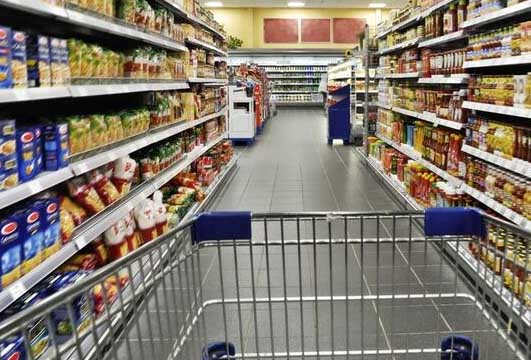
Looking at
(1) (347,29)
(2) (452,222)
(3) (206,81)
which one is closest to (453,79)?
(2) (452,222)

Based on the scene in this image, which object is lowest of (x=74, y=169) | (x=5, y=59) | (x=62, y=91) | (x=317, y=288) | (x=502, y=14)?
(x=317, y=288)

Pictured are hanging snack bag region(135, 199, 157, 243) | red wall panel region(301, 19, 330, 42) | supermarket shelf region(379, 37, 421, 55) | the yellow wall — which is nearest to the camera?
hanging snack bag region(135, 199, 157, 243)

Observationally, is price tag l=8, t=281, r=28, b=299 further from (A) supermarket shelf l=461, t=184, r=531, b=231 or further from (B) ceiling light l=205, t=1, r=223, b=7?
(B) ceiling light l=205, t=1, r=223, b=7

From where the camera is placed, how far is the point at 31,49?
2295 mm

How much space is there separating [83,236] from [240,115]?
8.94 m

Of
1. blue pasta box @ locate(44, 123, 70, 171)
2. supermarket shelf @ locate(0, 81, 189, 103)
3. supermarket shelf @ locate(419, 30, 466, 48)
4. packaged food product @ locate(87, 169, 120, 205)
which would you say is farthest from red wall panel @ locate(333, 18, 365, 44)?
blue pasta box @ locate(44, 123, 70, 171)

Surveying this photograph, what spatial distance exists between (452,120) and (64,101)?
309cm

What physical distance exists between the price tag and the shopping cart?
13 centimetres

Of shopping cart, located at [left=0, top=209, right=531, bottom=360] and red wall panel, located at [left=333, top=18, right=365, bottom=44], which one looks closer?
shopping cart, located at [left=0, top=209, right=531, bottom=360]

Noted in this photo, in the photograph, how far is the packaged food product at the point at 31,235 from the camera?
2.13 metres

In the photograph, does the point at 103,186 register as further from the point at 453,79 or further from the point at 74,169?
the point at 453,79

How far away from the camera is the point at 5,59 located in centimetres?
201

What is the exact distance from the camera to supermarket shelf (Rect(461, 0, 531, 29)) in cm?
297

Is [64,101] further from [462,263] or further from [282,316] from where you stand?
[462,263]
